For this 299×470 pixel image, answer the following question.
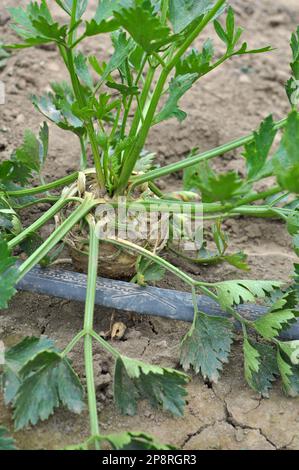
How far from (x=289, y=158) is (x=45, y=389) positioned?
26.7 inches

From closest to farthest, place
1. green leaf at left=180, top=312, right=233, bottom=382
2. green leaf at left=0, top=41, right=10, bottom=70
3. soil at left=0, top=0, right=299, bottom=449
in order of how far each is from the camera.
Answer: soil at left=0, top=0, right=299, bottom=449 < green leaf at left=180, top=312, right=233, bottom=382 < green leaf at left=0, top=41, right=10, bottom=70

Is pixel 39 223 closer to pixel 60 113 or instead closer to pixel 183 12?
pixel 60 113

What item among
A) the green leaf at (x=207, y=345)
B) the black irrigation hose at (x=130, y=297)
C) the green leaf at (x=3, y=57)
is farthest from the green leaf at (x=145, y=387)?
the green leaf at (x=3, y=57)

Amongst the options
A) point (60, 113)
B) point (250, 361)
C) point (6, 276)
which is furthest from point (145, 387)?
point (60, 113)

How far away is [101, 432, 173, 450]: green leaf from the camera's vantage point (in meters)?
1.24

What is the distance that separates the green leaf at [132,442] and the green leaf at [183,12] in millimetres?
887

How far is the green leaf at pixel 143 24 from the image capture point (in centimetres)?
132

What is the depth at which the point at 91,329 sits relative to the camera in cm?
145

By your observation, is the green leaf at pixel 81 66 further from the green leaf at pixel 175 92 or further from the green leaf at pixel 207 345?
the green leaf at pixel 207 345

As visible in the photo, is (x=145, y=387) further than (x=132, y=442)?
Yes

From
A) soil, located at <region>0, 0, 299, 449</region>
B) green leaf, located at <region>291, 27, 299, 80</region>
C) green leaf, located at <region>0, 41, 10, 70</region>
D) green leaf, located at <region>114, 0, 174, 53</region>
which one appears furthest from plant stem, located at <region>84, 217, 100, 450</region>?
green leaf, located at <region>0, 41, 10, 70</region>

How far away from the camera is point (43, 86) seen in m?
2.54

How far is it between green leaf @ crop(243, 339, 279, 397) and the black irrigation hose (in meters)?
0.09

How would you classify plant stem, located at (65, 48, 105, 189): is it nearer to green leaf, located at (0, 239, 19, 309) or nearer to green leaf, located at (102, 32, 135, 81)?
green leaf, located at (102, 32, 135, 81)
